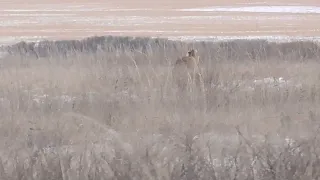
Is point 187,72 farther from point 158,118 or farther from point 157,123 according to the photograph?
point 157,123

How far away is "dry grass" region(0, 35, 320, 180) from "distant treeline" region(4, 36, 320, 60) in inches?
49.5

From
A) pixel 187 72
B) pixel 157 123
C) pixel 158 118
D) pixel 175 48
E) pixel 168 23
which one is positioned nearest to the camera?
pixel 157 123

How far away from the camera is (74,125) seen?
589 centimetres

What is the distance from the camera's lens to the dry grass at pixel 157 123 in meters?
4.70

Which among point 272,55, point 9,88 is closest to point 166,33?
point 272,55

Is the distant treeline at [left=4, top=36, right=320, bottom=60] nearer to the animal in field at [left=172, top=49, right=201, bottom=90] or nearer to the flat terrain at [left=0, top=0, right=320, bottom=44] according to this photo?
the animal in field at [left=172, top=49, right=201, bottom=90]

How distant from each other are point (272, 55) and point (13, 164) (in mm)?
8740

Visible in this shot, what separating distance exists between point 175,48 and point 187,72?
5.70 metres

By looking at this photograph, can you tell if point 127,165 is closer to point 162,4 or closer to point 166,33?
point 166,33

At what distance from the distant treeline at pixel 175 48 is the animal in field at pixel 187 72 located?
192 cm

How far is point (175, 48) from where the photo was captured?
1364 centimetres

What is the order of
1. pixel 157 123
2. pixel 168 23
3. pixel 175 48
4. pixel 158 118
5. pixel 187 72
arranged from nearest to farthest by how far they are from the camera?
pixel 157 123, pixel 158 118, pixel 187 72, pixel 175 48, pixel 168 23

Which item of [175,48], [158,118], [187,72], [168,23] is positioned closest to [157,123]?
[158,118]

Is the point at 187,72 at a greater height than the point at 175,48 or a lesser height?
greater
